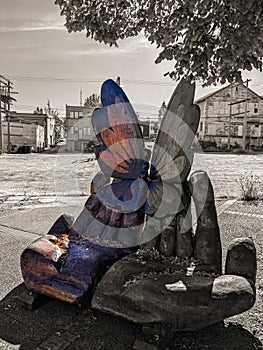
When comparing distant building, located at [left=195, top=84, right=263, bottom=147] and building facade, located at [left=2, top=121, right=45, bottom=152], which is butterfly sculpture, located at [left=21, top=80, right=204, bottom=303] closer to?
building facade, located at [left=2, top=121, right=45, bottom=152]

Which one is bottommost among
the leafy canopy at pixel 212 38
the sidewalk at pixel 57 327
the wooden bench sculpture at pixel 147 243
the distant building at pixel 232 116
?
the sidewalk at pixel 57 327

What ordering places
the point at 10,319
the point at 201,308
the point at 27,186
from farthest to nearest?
1. the point at 27,186
2. the point at 10,319
3. the point at 201,308

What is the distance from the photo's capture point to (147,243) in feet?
10.7

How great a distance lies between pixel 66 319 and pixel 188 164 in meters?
1.71

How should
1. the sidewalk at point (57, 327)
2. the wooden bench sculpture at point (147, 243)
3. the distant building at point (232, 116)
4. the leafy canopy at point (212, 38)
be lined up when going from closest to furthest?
the leafy canopy at point (212, 38)
the wooden bench sculpture at point (147, 243)
the sidewalk at point (57, 327)
the distant building at point (232, 116)

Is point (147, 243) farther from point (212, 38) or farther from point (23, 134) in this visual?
point (23, 134)

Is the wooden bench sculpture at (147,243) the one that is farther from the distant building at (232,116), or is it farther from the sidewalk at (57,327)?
the distant building at (232,116)

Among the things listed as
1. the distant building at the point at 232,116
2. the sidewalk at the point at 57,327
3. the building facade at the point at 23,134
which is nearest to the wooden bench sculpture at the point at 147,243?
the sidewalk at the point at 57,327

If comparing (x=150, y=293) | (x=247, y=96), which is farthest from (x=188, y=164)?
(x=247, y=96)

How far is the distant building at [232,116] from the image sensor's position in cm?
3341

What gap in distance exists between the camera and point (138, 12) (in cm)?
391

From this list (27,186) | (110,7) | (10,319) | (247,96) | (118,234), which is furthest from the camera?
(247,96)

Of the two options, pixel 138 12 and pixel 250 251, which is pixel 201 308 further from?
pixel 138 12

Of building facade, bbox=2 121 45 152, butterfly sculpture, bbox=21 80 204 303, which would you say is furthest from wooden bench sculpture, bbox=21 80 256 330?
building facade, bbox=2 121 45 152
